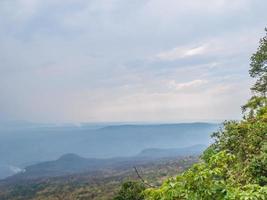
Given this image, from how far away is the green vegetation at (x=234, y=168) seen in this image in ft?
32.7

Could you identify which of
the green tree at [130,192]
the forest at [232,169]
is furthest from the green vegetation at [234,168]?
the green tree at [130,192]

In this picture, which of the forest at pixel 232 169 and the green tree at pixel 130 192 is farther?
the green tree at pixel 130 192

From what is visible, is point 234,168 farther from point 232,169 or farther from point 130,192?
point 130,192

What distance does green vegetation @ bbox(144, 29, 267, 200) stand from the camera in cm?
997

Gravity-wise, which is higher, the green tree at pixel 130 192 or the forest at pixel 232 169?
the forest at pixel 232 169

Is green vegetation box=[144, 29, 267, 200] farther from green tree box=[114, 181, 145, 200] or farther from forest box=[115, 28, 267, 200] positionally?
green tree box=[114, 181, 145, 200]

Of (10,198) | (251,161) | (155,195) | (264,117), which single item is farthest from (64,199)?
(155,195)

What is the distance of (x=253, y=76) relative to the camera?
39.4 m

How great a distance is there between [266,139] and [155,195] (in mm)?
13439

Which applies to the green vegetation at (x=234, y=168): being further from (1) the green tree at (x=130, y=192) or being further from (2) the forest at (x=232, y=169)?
(1) the green tree at (x=130, y=192)

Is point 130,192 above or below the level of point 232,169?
below

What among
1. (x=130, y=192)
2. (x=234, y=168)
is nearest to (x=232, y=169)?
(x=234, y=168)

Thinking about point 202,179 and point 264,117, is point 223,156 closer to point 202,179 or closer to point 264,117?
point 202,179

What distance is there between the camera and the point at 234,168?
18922 millimetres
